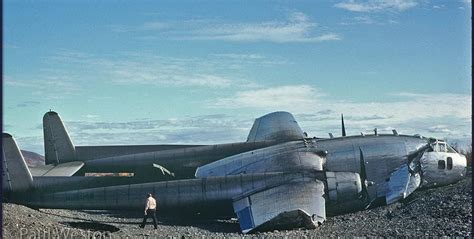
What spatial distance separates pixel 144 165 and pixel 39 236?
1047 cm

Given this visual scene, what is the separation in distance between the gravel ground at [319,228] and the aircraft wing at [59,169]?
329 cm

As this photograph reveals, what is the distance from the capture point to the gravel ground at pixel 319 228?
13.1 m

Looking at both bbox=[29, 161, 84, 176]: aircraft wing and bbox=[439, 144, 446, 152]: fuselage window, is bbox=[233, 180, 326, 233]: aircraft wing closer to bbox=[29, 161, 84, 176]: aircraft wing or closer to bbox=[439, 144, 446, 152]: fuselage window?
bbox=[439, 144, 446, 152]: fuselage window

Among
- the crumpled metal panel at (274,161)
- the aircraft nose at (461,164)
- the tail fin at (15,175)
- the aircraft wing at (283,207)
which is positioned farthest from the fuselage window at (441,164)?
the tail fin at (15,175)

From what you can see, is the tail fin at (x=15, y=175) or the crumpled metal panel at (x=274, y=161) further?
the tail fin at (x=15, y=175)

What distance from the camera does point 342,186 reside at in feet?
58.6

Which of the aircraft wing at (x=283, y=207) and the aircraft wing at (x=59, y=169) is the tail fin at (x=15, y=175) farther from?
the aircraft wing at (x=283, y=207)

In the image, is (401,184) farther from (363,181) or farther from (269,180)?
(269,180)

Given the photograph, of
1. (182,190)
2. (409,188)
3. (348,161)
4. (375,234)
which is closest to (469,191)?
(409,188)

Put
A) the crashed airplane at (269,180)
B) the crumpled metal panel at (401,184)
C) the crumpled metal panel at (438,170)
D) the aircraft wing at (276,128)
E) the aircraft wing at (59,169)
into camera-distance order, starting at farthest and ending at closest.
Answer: the aircraft wing at (276,128), the aircraft wing at (59,169), the crumpled metal panel at (438,170), the crumpled metal panel at (401,184), the crashed airplane at (269,180)

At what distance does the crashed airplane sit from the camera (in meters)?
17.1

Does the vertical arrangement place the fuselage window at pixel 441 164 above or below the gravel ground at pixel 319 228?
above

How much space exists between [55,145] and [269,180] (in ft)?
36.8

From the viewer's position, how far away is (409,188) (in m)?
18.8
